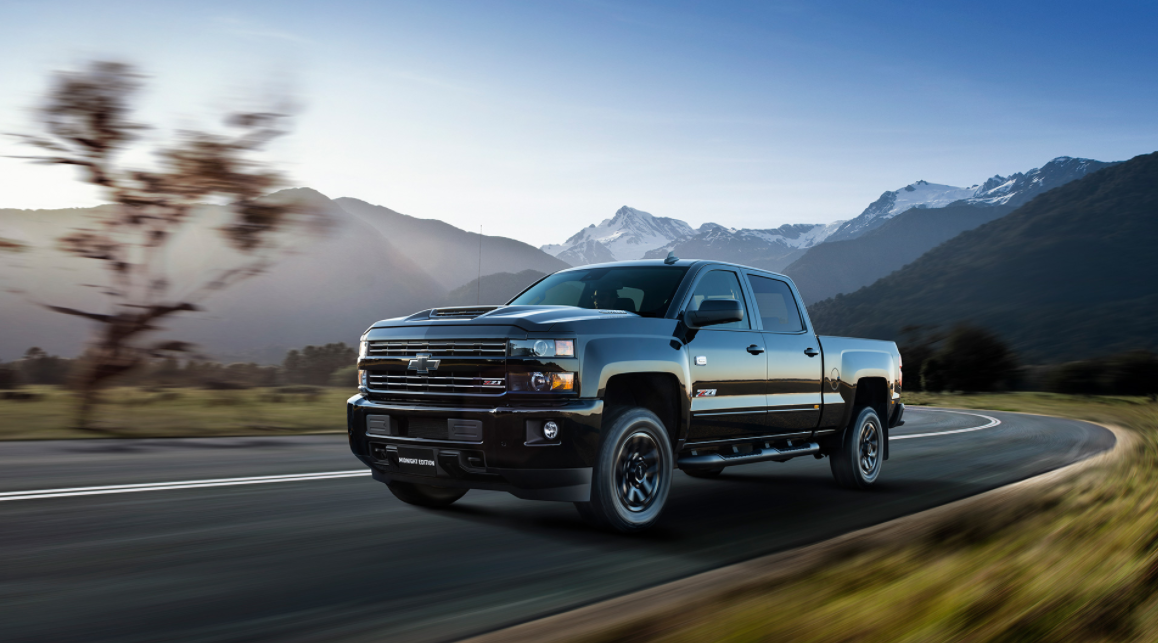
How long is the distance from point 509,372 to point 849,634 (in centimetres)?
257

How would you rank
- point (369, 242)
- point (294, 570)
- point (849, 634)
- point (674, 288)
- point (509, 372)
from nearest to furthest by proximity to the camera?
1. point (849, 634)
2. point (294, 570)
3. point (509, 372)
4. point (674, 288)
5. point (369, 242)

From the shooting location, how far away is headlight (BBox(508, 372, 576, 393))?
5.30 metres

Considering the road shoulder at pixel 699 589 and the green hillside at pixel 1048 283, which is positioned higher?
the green hillside at pixel 1048 283

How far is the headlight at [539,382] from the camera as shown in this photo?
209 inches

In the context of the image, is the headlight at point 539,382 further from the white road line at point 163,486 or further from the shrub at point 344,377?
the shrub at point 344,377

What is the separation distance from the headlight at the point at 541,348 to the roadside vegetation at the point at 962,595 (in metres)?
1.90

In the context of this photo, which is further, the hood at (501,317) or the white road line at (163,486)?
the white road line at (163,486)

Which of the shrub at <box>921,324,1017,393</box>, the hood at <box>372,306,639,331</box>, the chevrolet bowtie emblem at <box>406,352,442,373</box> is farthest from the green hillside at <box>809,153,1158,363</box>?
the chevrolet bowtie emblem at <box>406,352,442,373</box>

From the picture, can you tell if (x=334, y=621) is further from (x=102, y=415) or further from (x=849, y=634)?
(x=102, y=415)

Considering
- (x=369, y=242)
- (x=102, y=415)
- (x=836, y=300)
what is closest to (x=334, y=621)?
(x=102, y=415)

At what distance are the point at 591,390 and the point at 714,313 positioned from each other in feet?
3.87

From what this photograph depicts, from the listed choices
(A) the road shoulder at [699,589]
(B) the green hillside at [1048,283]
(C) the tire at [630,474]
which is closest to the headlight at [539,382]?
(C) the tire at [630,474]

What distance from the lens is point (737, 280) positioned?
748cm

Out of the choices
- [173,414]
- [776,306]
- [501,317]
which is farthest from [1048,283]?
[501,317]
